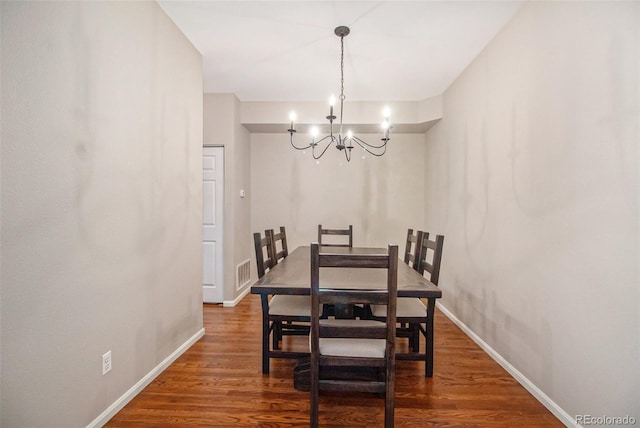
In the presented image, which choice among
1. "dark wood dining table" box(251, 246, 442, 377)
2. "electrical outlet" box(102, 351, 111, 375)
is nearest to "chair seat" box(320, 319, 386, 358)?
"dark wood dining table" box(251, 246, 442, 377)

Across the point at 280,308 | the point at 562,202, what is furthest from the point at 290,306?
the point at 562,202

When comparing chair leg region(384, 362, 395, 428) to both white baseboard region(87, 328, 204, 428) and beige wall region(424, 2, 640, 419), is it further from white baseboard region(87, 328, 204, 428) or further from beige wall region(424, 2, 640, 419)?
white baseboard region(87, 328, 204, 428)

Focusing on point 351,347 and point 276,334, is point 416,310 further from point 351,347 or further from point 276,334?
point 276,334

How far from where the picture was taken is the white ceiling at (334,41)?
2.23m

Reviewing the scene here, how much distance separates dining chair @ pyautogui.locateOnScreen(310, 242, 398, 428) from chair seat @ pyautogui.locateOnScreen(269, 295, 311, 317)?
581mm

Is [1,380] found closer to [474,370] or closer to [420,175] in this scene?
[474,370]

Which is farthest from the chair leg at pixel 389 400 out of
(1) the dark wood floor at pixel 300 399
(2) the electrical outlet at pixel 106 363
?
A: (2) the electrical outlet at pixel 106 363

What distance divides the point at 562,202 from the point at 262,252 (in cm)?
195

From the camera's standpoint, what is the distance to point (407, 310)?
2.25 m

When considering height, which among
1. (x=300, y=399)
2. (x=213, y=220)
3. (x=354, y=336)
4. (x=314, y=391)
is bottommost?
(x=300, y=399)

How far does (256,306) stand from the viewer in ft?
12.6

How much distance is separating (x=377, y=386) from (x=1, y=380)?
156 centimetres

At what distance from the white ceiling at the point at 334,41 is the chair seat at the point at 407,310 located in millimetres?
2066

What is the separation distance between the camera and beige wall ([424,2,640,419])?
1433 mm
